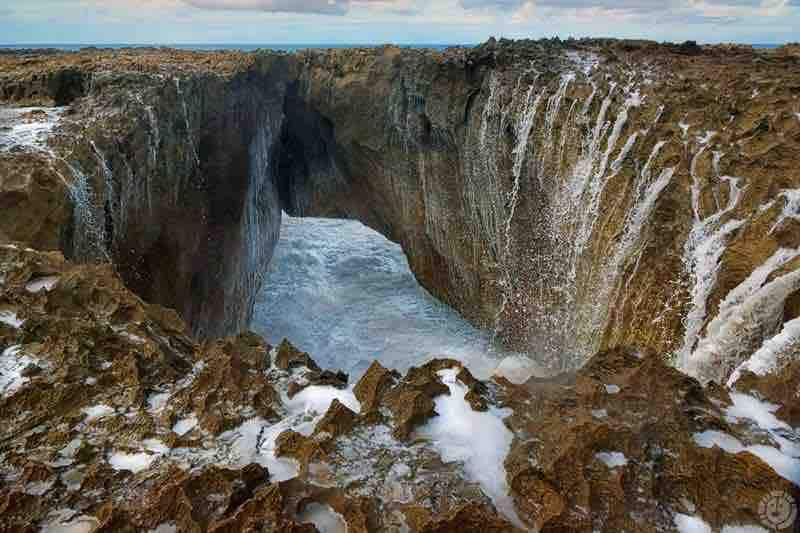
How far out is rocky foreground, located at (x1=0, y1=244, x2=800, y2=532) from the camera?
3.58 meters

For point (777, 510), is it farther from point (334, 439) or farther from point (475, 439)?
point (334, 439)

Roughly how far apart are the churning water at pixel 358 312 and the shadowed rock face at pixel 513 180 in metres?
0.80

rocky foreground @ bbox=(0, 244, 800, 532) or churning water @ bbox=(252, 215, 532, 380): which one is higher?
rocky foreground @ bbox=(0, 244, 800, 532)

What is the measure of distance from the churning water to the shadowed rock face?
0.80 metres

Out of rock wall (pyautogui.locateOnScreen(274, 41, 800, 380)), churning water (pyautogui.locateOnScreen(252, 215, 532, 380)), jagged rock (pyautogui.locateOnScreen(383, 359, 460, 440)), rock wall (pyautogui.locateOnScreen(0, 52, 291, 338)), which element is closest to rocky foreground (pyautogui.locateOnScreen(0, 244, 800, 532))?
jagged rock (pyautogui.locateOnScreen(383, 359, 460, 440))

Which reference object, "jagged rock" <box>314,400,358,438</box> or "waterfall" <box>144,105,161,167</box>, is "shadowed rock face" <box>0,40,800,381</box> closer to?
"waterfall" <box>144,105,161,167</box>

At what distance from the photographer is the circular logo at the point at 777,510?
353 cm

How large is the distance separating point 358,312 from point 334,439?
42.4 ft

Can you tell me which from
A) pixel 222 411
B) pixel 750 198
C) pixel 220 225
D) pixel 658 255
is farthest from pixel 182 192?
pixel 750 198

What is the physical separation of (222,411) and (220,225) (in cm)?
1018

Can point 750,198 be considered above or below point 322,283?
above

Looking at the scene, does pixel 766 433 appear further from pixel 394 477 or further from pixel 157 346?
pixel 157 346

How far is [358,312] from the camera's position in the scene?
676 inches

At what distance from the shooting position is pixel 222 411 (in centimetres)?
455
